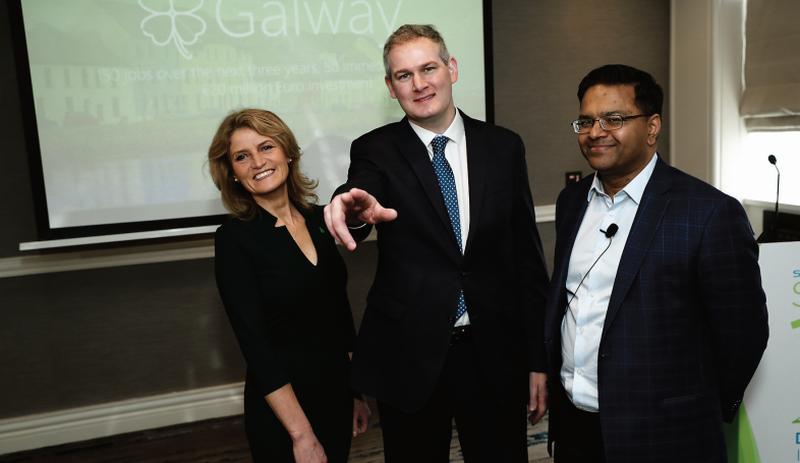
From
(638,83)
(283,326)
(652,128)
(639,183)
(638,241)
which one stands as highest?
(638,83)

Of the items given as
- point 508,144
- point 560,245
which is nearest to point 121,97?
point 508,144

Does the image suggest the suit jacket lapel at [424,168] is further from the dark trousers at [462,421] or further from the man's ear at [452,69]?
the dark trousers at [462,421]

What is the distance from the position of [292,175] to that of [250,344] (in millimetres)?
506

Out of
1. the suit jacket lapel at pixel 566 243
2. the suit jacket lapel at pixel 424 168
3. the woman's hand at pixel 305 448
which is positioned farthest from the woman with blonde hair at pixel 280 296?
the suit jacket lapel at pixel 566 243

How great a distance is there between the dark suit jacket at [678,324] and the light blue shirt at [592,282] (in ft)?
0.15

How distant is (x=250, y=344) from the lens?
153 centimetres

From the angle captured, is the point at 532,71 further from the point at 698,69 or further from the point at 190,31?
the point at 190,31

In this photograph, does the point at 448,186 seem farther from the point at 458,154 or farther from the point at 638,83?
the point at 638,83

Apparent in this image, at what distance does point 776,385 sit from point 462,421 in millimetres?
909

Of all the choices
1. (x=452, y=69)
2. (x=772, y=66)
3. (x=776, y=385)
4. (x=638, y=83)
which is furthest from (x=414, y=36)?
(x=772, y=66)

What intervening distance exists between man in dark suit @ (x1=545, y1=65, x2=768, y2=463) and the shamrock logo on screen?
200 cm

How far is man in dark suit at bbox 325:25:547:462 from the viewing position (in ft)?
5.10

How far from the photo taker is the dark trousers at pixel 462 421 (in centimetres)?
162

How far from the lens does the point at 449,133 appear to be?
1.64 m
